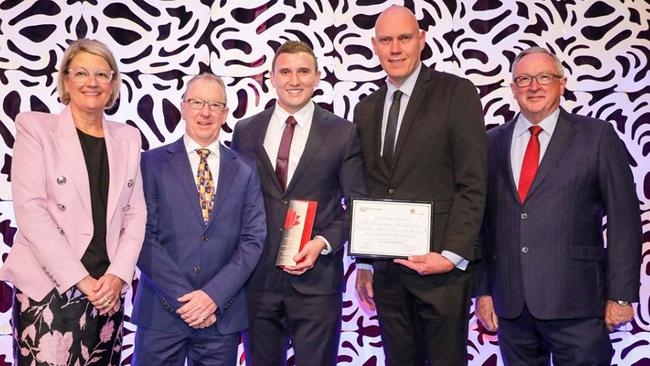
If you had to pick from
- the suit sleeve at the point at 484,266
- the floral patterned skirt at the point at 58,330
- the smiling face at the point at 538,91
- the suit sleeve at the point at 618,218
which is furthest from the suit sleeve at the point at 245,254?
the suit sleeve at the point at 618,218

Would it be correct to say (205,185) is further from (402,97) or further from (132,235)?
(402,97)

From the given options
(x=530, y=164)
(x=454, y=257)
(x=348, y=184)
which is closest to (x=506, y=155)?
(x=530, y=164)

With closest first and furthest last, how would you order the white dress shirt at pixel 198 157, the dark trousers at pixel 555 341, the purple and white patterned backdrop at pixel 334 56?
the dark trousers at pixel 555 341 < the white dress shirt at pixel 198 157 < the purple and white patterned backdrop at pixel 334 56

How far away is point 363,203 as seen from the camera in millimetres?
2676

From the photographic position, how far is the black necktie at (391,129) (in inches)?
109

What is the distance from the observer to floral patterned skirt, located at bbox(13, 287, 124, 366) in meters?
2.32

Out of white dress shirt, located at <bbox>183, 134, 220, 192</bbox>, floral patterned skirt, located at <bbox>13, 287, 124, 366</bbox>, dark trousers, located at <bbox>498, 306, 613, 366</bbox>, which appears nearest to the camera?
floral patterned skirt, located at <bbox>13, 287, 124, 366</bbox>

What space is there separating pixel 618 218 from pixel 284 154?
1416 millimetres

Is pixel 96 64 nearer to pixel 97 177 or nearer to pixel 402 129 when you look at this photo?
pixel 97 177

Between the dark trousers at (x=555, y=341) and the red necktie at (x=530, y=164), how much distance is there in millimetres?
512

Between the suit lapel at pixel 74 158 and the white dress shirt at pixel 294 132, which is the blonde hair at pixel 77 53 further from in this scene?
the white dress shirt at pixel 294 132

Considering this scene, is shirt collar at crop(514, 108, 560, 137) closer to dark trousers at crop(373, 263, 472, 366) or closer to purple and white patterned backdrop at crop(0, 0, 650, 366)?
dark trousers at crop(373, 263, 472, 366)

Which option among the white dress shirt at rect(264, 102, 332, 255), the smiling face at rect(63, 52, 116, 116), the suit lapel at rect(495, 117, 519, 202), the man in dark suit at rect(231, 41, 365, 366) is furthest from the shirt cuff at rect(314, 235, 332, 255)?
the smiling face at rect(63, 52, 116, 116)

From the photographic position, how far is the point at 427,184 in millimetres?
2691
